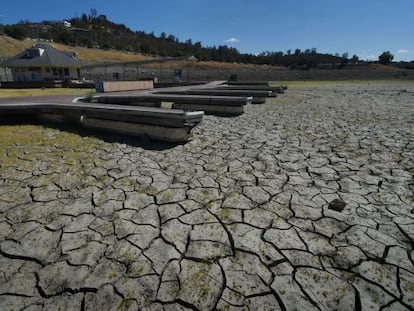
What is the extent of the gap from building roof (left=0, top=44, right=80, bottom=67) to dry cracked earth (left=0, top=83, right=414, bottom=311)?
1128 inches

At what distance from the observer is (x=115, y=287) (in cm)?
202

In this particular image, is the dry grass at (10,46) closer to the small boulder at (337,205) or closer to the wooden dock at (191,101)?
the wooden dock at (191,101)

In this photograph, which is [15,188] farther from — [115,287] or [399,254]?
[399,254]

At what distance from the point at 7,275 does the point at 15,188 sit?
1.82 m

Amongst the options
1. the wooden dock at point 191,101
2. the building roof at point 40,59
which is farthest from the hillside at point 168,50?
the wooden dock at point 191,101

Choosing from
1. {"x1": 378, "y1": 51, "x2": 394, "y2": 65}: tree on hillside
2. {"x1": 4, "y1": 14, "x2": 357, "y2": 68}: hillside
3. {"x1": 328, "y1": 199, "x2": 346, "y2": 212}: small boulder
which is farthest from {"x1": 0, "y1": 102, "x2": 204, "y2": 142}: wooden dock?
{"x1": 378, "y1": 51, "x2": 394, "y2": 65}: tree on hillside

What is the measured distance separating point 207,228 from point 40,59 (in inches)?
1330

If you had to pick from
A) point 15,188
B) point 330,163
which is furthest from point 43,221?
point 330,163

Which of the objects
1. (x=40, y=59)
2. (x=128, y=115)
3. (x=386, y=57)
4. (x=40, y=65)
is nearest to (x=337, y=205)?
(x=128, y=115)

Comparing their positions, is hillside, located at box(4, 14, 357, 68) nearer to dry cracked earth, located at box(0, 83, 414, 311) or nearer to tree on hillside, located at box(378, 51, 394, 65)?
tree on hillside, located at box(378, 51, 394, 65)

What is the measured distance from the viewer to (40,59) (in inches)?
1104

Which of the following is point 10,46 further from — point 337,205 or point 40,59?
point 337,205

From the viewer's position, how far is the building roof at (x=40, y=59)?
89.4 feet

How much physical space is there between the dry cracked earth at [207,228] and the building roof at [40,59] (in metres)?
28.7
